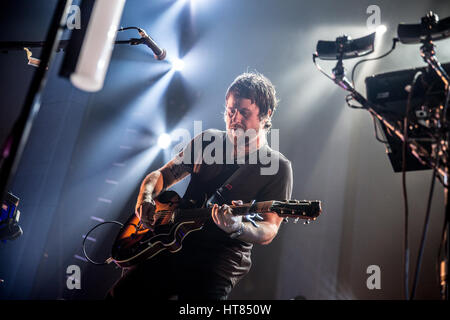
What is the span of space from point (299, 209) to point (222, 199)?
57cm

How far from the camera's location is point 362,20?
385 centimetres

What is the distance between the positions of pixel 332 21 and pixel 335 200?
2.07m

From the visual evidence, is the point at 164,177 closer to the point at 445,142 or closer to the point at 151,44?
the point at 151,44

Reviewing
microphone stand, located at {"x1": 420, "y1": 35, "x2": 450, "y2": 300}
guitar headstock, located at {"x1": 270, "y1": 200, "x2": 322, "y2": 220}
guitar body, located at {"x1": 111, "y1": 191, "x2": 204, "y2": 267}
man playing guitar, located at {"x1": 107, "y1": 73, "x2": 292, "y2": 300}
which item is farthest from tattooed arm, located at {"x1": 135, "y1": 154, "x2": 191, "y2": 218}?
microphone stand, located at {"x1": 420, "y1": 35, "x2": 450, "y2": 300}

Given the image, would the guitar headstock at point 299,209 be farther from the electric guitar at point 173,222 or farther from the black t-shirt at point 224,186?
the black t-shirt at point 224,186

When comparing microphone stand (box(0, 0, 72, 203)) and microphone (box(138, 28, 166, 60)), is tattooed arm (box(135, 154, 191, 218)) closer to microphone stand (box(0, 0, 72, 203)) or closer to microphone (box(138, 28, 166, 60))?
microphone (box(138, 28, 166, 60))

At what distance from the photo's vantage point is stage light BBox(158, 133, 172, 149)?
14.1 ft

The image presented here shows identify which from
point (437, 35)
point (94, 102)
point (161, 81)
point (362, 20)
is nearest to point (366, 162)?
point (362, 20)

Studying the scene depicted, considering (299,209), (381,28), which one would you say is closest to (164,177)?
(299,209)

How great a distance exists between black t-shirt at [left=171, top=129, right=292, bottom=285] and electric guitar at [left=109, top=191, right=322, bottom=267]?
105mm

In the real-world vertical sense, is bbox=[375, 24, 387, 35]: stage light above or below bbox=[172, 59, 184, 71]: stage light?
above

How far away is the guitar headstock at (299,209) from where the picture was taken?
2.11 metres

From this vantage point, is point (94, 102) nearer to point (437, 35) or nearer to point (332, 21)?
point (332, 21)

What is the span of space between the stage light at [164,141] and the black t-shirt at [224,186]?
4.78 ft
